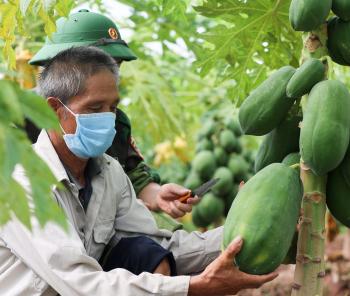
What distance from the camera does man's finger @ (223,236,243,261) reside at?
236 cm

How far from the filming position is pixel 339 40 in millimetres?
2582

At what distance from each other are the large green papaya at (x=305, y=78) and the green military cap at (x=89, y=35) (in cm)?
137

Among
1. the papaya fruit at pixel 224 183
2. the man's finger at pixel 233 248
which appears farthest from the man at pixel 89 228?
the papaya fruit at pixel 224 183

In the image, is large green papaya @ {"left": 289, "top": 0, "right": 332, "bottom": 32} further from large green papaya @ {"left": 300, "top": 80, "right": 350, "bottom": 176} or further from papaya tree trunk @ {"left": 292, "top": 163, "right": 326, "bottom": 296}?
papaya tree trunk @ {"left": 292, "top": 163, "right": 326, "bottom": 296}

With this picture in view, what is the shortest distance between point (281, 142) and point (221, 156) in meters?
4.89

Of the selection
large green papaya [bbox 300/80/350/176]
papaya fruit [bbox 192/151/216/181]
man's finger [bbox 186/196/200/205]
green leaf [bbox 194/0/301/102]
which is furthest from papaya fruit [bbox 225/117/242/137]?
large green papaya [bbox 300/80/350/176]

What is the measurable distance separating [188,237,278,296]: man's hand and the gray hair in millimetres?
882

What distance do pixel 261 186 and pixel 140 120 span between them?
3.95m

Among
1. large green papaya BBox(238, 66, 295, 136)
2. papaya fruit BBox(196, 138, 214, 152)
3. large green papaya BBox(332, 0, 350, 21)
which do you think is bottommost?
papaya fruit BBox(196, 138, 214, 152)

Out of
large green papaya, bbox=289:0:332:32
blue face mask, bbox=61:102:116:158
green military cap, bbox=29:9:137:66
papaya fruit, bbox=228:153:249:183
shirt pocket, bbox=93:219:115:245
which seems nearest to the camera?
large green papaya, bbox=289:0:332:32

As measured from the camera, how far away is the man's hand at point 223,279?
A: 2.52 meters

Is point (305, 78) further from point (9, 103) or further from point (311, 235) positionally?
point (9, 103)

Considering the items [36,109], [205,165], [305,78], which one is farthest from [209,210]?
[36,109]

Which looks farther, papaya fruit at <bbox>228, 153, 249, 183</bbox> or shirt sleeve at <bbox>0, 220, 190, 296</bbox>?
papaya fruit at <bbox>228, 153, 249, 183</bbox>
